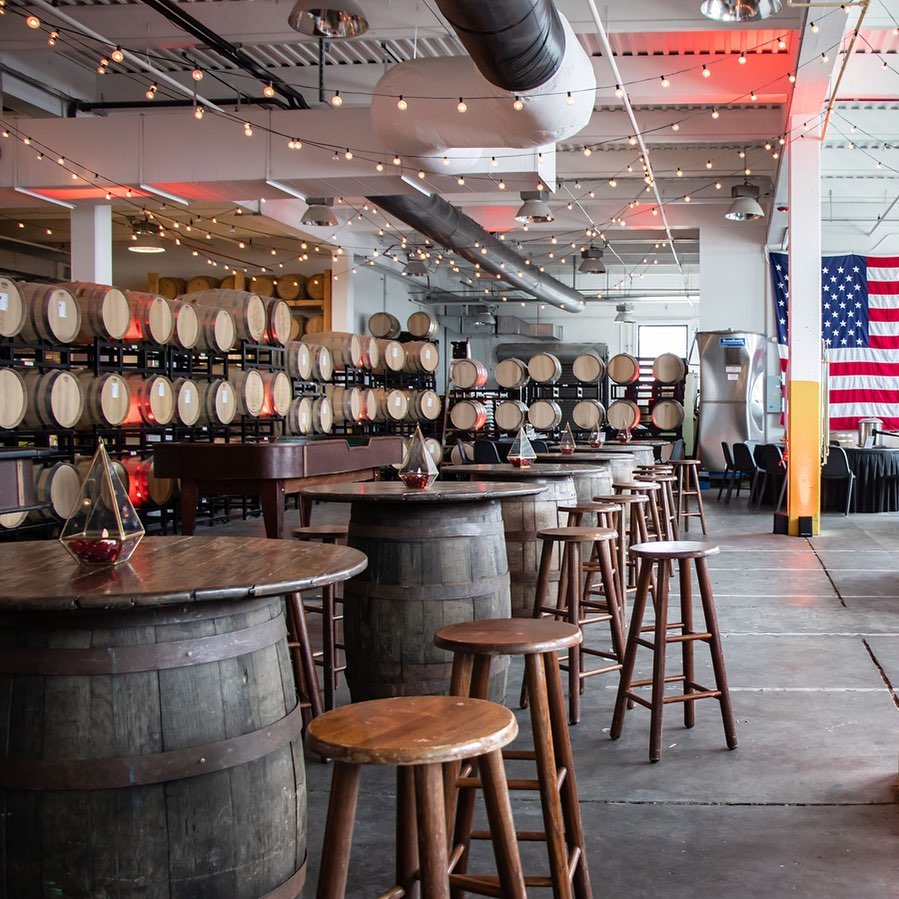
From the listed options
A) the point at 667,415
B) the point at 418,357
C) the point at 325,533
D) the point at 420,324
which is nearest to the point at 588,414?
the point at 667,415

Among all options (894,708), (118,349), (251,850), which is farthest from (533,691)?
(118,349)

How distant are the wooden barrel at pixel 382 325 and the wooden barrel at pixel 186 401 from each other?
6774mm

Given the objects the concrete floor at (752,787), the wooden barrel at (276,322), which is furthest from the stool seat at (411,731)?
the wooden barrel at (276,322)

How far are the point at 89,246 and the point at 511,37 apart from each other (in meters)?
6.92

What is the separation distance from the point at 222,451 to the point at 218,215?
777 centimetres

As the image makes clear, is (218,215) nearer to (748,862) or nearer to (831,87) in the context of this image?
(831,87)

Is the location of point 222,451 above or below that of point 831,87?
below

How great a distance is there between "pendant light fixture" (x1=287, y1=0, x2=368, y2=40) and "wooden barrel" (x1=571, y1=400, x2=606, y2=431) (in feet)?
28.5

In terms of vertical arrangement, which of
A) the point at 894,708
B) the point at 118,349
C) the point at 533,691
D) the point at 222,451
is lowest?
the point at 894,708

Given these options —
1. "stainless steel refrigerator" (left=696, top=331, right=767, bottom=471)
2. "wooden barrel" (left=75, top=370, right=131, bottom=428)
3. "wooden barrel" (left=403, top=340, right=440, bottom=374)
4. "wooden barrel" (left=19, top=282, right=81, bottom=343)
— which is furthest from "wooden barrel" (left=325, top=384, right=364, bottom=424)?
"wooden barrel" (left=19, top=282, right=81, bottom=343)

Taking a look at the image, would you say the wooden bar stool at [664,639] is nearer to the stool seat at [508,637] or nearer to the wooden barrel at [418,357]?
the stool seat at [508,637]

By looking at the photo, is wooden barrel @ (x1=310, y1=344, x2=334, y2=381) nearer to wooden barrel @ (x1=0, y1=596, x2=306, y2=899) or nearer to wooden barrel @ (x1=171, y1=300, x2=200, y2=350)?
wooden barrel @ (x1=171, y1=300, x2=200, y2=350)

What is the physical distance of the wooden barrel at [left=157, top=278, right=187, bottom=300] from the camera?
15578mm

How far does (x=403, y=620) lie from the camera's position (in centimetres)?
360
